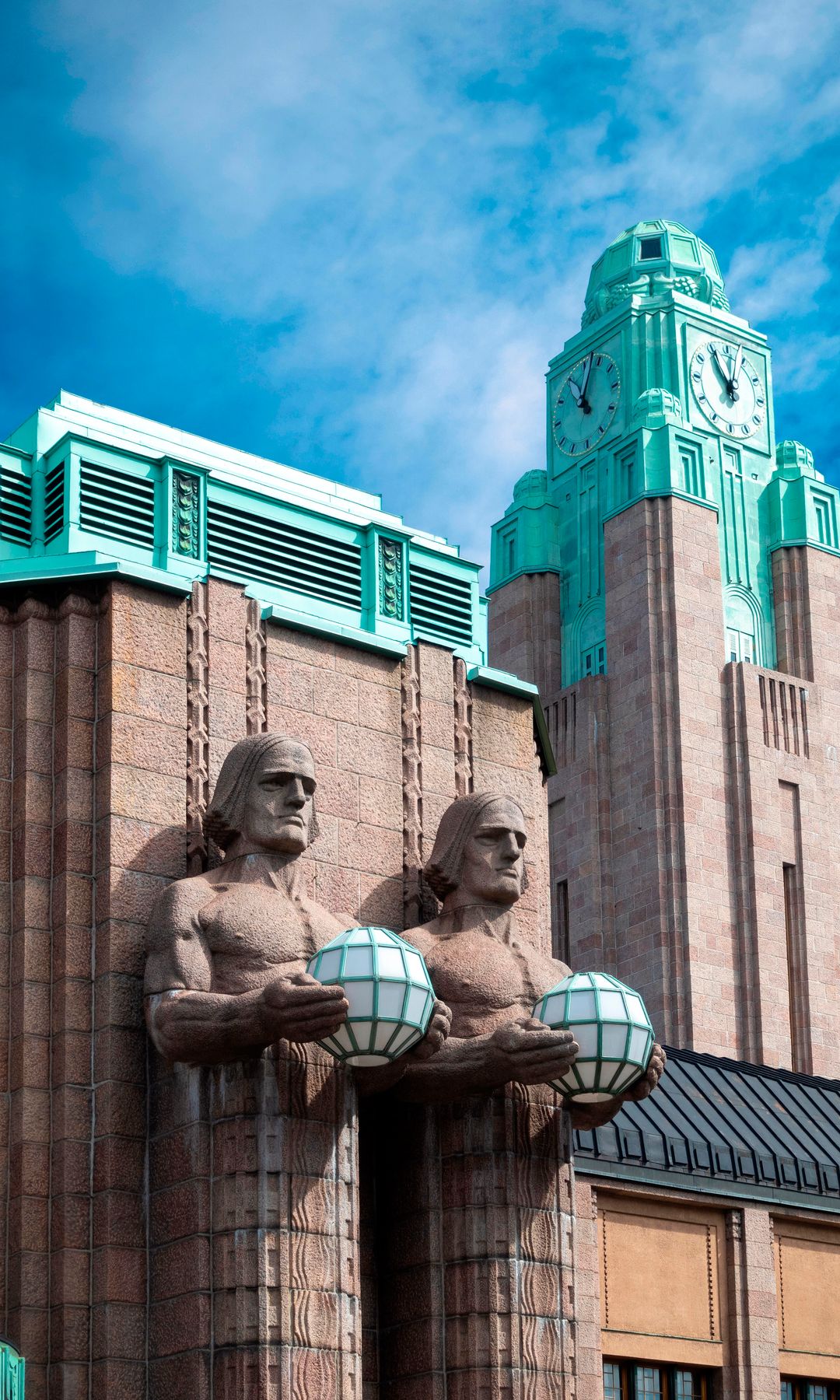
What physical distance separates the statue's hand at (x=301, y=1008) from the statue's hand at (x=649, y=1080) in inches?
115

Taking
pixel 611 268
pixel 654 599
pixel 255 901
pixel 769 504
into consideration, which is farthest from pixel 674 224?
pixel 255 901

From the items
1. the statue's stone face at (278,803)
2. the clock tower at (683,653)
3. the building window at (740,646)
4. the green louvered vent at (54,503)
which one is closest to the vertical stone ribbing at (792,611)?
the clock tower at (683,653)

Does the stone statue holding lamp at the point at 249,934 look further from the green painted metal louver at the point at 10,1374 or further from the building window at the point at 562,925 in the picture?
the building window at the point at 562,925

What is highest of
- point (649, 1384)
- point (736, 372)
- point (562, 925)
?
point (736, 372)

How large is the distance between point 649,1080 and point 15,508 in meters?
6.54

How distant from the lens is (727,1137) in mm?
21172

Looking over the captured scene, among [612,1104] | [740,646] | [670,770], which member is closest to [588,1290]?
[612,1104]

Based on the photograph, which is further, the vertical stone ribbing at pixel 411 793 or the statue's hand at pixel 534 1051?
the vertical stone ribbing at pixel 411 793

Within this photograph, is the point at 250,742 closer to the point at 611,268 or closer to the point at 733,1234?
the point at 733,1234

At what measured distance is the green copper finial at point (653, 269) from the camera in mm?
55094

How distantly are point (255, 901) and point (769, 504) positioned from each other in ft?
129

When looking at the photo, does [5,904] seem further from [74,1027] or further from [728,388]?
[728,388]

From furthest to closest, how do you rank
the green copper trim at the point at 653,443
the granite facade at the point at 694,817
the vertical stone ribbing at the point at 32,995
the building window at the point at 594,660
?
the green copper trim at the point at 653,443 < the building window at the point at 594,660 < the granite facade at the point at 694,817 < the vertical stone ribbing at the point at 32,995

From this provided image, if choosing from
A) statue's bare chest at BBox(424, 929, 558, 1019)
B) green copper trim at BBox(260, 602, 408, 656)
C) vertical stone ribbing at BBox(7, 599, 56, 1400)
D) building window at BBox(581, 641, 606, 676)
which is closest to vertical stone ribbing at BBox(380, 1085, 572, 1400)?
statue's bare chest at BBox(424, 929, 558, 1019)
